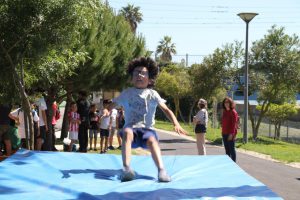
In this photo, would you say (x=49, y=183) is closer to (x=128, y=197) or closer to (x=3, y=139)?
(x=128, y=197)

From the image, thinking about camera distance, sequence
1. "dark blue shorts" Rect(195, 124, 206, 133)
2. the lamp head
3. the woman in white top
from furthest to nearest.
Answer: the lamp head → "dark blue shorts" Rect(195, 124, 206, 133) → the woman in white top

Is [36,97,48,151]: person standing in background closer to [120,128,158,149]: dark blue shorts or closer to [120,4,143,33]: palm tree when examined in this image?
[120,128,158,149]: dark blue shorts

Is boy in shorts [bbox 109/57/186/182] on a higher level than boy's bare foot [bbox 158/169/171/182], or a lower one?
higher

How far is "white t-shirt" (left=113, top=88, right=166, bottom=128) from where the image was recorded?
20.2 feet

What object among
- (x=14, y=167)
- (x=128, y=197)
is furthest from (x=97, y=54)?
(x=128, y=197)

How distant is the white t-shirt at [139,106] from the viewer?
6.15 meters

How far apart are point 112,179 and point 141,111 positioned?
994 mm

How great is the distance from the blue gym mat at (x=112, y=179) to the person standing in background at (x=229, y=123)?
3522 millimetres

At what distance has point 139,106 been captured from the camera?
6.16 m

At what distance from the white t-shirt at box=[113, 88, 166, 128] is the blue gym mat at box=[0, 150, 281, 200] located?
27.1 inches

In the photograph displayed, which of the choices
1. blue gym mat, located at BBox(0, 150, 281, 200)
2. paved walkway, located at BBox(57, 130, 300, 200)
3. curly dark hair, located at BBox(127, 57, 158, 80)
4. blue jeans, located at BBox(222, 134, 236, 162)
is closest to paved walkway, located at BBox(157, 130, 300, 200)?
paved walkway, located at BBox(57, 130, 300, 200)

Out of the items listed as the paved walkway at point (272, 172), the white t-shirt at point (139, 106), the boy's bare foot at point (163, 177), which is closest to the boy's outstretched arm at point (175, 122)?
the white t-shirt at point (139, 106)

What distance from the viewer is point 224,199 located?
4.68 metres

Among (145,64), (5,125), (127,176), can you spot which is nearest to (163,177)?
(127,176)
